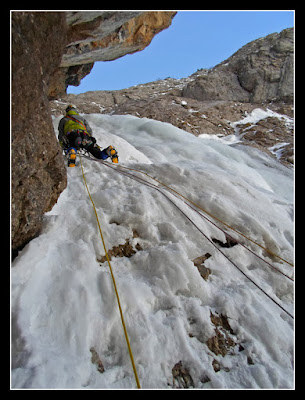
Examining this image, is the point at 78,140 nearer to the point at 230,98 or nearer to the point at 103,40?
the point at 103,40

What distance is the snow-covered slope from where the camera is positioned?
1.57 metres

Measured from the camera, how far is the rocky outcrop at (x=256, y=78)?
57.3 feet

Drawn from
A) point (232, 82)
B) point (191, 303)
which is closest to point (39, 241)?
point (191, 303)

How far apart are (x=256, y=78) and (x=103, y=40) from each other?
580 inches

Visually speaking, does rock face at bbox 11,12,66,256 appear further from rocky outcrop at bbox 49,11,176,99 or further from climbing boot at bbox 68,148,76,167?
rocky outcrop at bbox 49,11,176,99

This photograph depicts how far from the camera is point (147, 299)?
78.4 inches

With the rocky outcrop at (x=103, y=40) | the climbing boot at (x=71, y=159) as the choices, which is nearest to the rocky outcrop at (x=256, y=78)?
the rocky outcrop at (x=103, y=40)

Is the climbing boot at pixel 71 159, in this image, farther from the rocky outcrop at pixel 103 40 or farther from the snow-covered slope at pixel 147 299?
the rocky outcrop at pixel 103 40

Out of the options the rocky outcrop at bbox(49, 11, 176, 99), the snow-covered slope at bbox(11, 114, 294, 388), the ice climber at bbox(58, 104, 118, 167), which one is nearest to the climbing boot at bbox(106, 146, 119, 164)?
the ice climber at bbox(58, 104, 118, 167)

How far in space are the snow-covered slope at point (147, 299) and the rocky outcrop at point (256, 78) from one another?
1606 cm

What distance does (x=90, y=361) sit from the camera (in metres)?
1.56

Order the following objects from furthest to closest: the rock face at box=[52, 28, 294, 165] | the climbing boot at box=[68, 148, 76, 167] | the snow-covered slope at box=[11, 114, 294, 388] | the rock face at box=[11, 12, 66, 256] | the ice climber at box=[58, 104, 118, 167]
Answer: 1. the rock face at box=[52, 28, 294, 165]
2. the ice climber at box=[58, 104, 118, 167]
3. the climbing boot at box=[68, 148, 76, 167]
4. the rock face at box=[11, 12, 66, 256]
5. the snow-covered slope at box=[11, 114, 294, 388]

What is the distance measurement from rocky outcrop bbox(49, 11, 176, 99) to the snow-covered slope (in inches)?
186

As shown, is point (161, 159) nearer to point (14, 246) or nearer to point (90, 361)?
point (14, 246)
